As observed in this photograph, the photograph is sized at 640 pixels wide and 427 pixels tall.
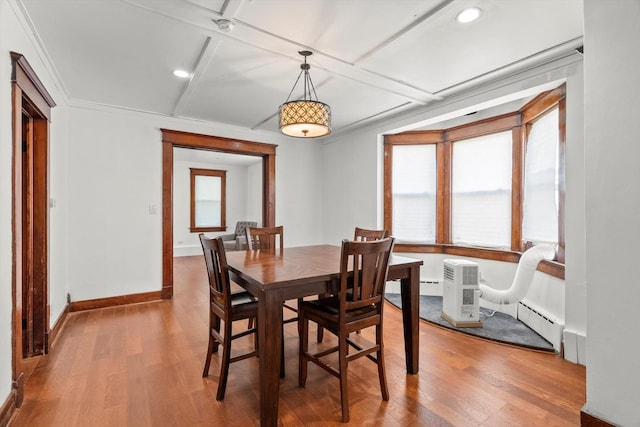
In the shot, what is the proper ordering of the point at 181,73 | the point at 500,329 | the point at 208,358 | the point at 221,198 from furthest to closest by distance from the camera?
the point at 221,198 < the point at 500,329 < the point at 181,73 < the point at 208,358

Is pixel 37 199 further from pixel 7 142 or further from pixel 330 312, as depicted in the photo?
pixel 330 312

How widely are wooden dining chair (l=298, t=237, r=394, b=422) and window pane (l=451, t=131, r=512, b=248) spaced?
2.62m

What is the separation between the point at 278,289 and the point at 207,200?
7.29m

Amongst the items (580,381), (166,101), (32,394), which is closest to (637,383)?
(580,381)

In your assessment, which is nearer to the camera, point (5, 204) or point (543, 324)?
point (5, 204)

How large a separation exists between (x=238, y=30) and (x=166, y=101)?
1873 millimetres

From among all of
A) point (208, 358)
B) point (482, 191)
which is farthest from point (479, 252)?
point (208, 358)

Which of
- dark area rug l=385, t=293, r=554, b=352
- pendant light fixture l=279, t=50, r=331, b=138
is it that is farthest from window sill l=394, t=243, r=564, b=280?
pendant light fixture l=279, t=50, r=331, b=138

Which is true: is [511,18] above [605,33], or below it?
above

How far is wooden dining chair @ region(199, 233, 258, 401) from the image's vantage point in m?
1.88

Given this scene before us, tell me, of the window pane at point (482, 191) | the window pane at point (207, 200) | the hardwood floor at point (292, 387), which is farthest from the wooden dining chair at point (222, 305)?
the window pane at point (207, 200)

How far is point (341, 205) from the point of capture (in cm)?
505

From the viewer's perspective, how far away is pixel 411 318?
223 centimetres

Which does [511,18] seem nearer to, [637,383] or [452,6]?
[452,6]
